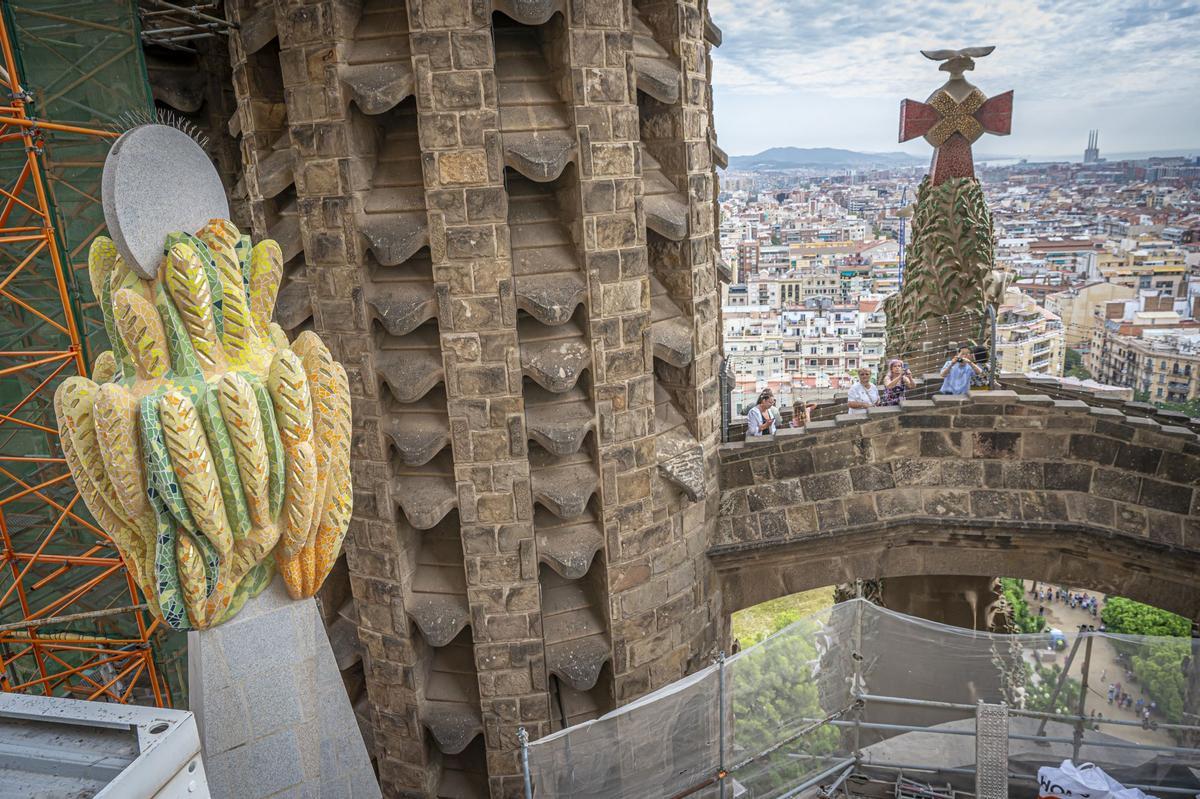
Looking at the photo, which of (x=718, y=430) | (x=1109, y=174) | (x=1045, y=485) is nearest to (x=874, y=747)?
(x=1045, y=485)

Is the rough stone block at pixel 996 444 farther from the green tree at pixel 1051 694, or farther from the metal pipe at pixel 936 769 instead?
the metal pipe at pixel 936 769

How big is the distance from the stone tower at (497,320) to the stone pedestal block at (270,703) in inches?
108

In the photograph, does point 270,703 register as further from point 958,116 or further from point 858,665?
point 958,116

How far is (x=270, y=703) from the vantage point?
4938 mm

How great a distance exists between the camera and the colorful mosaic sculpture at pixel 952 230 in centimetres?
1310

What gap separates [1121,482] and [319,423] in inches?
316

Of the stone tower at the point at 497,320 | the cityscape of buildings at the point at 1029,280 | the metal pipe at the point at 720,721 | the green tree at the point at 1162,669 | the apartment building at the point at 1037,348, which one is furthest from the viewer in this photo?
the apartment building at the point at 1037,348

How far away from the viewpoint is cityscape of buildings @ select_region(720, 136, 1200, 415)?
119 feet

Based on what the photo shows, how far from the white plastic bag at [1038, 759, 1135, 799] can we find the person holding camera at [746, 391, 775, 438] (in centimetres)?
427

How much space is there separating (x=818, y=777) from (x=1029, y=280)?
65957 millimetres

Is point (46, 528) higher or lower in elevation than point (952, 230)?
lower

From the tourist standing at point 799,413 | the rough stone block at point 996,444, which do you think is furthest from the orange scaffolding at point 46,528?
the rough stone block at point 996,444

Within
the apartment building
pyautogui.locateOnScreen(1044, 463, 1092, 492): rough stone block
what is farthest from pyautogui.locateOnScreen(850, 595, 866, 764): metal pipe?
the apartment building

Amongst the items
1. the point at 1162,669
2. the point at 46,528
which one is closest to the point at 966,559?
the point at 1162,669
